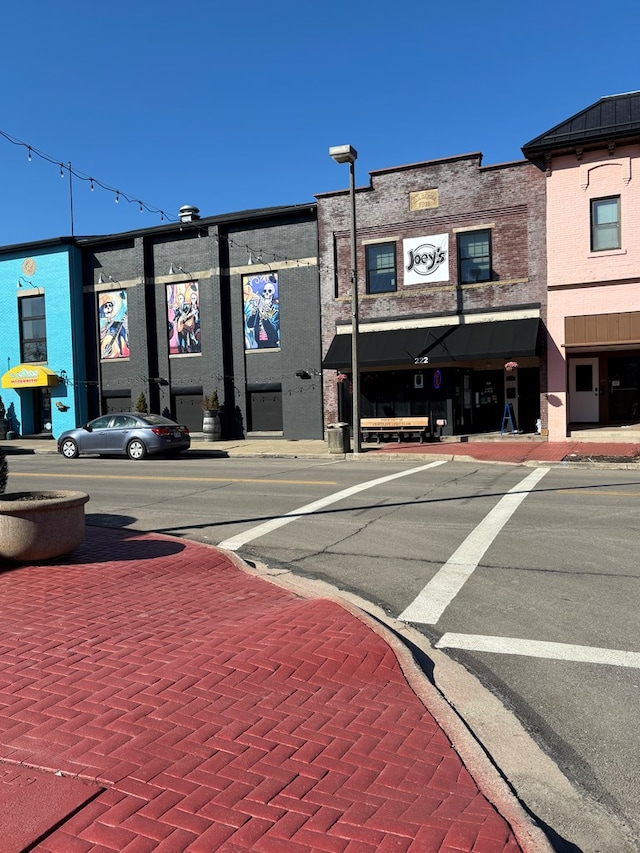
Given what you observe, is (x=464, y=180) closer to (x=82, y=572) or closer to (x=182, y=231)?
(x=182, y=231)

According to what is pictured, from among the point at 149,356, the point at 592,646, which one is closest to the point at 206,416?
the point at 149,356

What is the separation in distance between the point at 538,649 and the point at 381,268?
19.5 m

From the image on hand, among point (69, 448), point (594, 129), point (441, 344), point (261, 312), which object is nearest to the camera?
point (594, 129)

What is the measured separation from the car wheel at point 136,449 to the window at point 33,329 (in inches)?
473

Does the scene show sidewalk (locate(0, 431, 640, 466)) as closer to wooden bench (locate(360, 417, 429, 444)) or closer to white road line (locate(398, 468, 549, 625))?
wooden bench (locate(360, 417, 429, 444))

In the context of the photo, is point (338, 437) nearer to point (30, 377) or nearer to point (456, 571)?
→ point (456, 571)

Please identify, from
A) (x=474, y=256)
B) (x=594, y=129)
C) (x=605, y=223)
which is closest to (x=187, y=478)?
(x=474, y=256)

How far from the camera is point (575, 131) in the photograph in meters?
19.8

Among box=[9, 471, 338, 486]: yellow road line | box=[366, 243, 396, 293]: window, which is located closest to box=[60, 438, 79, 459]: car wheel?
box=[9, 471, 338, 486]: yellow road line

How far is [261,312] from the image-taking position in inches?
997

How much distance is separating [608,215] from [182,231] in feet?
50.6

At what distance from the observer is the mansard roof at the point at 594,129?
62.6 ft

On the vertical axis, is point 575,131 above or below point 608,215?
above

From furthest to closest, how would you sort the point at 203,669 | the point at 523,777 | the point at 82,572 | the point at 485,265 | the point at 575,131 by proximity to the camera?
the point at 485,265 < the point at 575,131 < the point at 82,572 < the point at 203,669 < the point at 523,777
